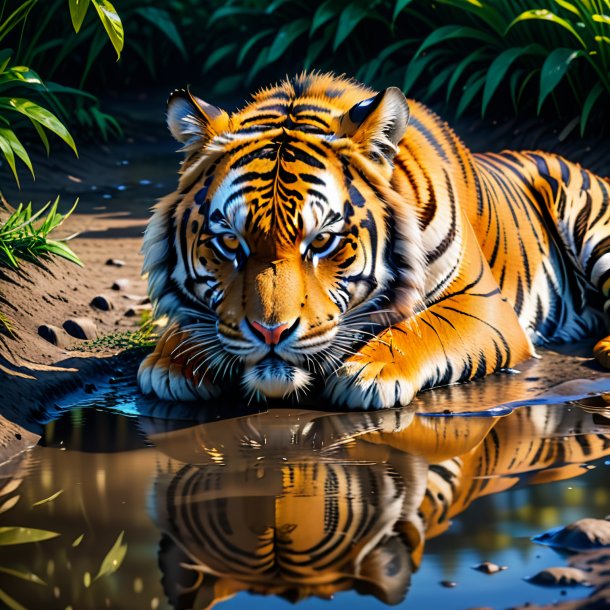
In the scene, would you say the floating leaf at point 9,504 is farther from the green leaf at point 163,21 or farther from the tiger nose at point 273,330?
the green leaf at point 163,21

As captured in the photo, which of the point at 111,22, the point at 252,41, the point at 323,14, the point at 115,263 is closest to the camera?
the point at 111,22

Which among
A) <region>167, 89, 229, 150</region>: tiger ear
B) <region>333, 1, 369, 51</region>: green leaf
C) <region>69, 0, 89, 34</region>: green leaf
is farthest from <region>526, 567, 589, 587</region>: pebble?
<region>333, 1, 369, 51</region>: green leaf

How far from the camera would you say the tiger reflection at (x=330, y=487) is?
2.85 m

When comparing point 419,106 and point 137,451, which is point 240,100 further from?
point 137,451

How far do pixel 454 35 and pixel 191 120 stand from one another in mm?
4144

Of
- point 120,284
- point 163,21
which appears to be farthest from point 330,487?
point 163,21

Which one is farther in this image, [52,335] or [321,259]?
[52,335]

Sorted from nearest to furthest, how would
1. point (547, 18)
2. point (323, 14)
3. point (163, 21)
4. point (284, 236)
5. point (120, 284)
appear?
point (284, 236)
point (120, 284)
point (547, 18)
point (323, 14)
point (163, 21)

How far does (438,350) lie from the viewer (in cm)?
447

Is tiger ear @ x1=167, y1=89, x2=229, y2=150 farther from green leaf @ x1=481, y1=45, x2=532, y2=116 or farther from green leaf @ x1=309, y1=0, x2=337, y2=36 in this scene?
green leaf @ x1=309, y1=0, x2=337, y2=36

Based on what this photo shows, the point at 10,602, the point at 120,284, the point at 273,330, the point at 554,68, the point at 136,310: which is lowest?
the point at 10,602

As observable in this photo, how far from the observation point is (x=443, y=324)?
453 centimetres

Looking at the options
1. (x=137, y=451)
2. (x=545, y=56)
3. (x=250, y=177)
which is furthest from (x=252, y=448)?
(x=545, y=56)

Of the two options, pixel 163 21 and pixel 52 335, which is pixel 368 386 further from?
pixel 163 21
